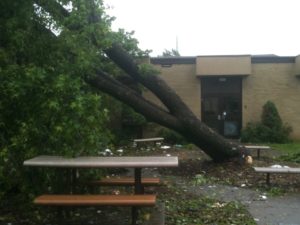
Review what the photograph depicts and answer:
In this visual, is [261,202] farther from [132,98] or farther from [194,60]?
[194,60]

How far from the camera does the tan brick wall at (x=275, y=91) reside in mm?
27141

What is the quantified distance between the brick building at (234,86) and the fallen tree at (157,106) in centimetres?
1289

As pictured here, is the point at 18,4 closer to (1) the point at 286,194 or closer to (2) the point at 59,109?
(2) the point at 59,109

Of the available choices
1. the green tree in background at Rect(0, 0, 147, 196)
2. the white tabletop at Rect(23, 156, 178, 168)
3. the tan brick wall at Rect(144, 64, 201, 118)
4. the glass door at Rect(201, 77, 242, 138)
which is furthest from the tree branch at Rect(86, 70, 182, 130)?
the glass door at Rect(201, 77, 242, 138)

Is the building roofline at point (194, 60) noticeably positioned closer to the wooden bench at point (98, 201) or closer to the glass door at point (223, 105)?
the glass door at point (223, 105)

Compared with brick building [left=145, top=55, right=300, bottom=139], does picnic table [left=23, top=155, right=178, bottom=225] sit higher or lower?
lower

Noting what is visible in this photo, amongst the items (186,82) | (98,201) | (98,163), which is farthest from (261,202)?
(186,82)

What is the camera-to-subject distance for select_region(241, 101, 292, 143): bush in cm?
2586

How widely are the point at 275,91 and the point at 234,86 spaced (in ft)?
7.28

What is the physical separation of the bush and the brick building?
1.97ft

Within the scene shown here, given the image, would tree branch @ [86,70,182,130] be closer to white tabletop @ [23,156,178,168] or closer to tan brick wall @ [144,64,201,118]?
white tabletop @ [23,156,178,168]

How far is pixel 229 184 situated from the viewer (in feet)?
38.3

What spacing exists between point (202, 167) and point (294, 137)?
14.1m

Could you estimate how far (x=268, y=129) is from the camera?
1024 inches
